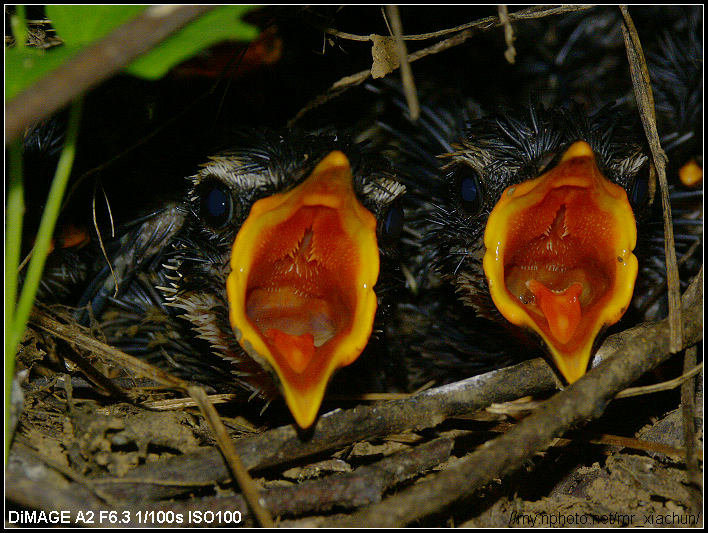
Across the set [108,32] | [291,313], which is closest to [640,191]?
[291,313]

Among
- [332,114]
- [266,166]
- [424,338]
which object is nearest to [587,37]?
[332,114]

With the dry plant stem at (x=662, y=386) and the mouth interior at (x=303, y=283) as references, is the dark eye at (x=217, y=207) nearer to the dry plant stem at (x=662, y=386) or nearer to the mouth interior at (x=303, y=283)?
the mouth interior at (x=303, y=283)

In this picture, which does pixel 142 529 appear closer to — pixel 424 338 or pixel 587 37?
pixel 424 338

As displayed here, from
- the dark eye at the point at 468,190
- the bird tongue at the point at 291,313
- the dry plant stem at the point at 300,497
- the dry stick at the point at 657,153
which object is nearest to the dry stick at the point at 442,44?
the dry stick at the point at 657,153

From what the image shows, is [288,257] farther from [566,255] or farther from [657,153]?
[657,153]

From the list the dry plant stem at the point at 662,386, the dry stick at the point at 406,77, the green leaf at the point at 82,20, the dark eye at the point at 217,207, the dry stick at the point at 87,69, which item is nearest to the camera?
the dry stick at the point at 87,69

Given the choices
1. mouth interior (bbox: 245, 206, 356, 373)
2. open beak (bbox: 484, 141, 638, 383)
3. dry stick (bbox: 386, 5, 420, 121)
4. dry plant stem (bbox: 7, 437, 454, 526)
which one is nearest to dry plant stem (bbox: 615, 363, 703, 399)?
open beak (bbox: 484, 141, 638, 383)
